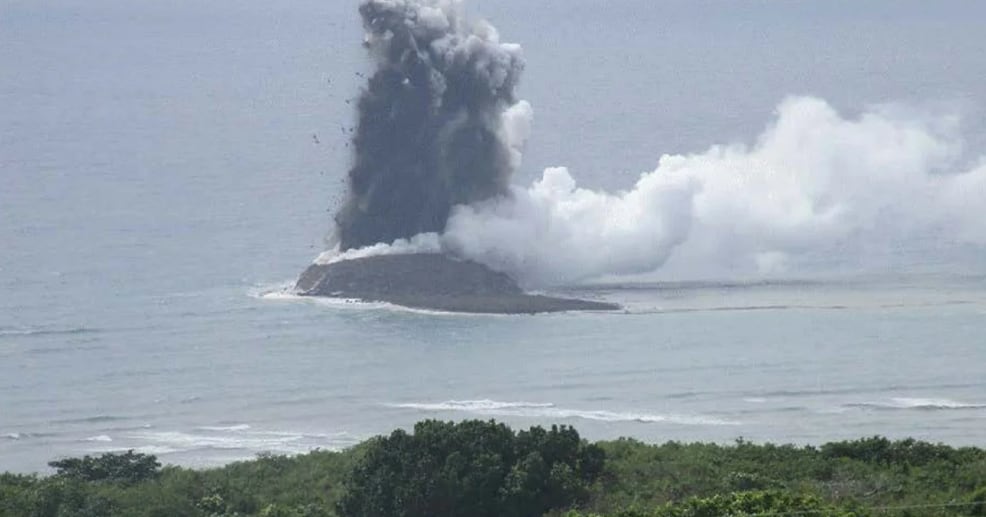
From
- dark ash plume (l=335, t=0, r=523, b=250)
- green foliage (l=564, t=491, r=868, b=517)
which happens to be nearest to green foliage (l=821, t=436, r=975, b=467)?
green foliage (l=564, t=491, r=868, b=517)

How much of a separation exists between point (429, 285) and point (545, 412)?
2529 cm

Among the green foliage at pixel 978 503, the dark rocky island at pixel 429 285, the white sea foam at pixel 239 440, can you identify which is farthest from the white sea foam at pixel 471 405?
the green foliage at pixel 978 503

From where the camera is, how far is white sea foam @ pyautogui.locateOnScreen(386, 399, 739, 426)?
7706cm

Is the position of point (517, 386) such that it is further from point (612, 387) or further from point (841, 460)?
point (841, 460)

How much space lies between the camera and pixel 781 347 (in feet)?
295

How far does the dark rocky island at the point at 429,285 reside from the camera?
100 meters

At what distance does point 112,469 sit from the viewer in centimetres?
5759

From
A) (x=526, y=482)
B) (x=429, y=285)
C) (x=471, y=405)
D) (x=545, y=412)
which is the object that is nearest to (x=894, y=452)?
(x=526, y=482)

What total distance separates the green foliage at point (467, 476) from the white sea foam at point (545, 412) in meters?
23.8

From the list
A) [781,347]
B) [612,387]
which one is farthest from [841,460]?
[781,347]

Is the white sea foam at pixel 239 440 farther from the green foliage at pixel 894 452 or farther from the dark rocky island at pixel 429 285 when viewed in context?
the dark rocky island at pixel 429 285

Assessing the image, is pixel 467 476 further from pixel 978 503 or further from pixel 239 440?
pixel 239 440

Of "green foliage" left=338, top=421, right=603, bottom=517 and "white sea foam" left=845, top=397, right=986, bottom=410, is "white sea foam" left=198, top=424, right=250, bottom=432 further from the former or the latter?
"green foliage" left=338, top=421, right=603, bottom=517

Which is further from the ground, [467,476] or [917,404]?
[917,404]
